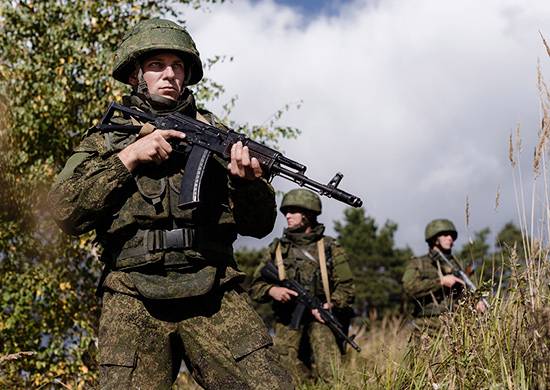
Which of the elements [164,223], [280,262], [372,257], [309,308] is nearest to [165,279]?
[164,223]

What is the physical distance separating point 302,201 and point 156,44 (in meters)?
5.66

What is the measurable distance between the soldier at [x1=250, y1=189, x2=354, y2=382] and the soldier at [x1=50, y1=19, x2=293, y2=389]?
201 inches

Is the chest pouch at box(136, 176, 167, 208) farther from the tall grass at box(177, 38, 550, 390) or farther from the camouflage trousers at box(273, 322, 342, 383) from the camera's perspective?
the camouflage trousers at box(273, 322, 342, 383)

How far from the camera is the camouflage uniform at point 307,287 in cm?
855

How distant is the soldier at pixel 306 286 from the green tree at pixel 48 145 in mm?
1635

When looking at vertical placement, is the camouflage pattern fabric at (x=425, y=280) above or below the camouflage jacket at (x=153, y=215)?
above

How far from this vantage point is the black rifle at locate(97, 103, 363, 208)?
3443 millimetres

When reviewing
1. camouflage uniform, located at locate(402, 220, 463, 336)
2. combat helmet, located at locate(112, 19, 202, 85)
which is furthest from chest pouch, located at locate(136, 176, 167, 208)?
camouflage uniform, located at locate(402, 220, 463, 336)

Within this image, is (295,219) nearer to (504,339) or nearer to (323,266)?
(323,266)

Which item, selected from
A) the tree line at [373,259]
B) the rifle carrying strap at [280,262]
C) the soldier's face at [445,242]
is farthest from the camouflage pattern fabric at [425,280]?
the tree line at [373,259]

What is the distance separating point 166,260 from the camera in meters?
3.40

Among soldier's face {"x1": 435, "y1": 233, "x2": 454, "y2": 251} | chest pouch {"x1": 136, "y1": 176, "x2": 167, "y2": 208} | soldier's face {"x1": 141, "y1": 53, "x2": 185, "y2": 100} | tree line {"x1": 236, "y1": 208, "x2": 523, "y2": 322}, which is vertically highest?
tree line {"x1": 236, "y1": 208, "x2": 523, "y2": 322}

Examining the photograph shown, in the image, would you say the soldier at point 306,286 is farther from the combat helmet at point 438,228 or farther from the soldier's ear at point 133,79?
the soldier's ear at point 133,79

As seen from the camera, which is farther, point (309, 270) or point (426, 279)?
point (426, 279)
